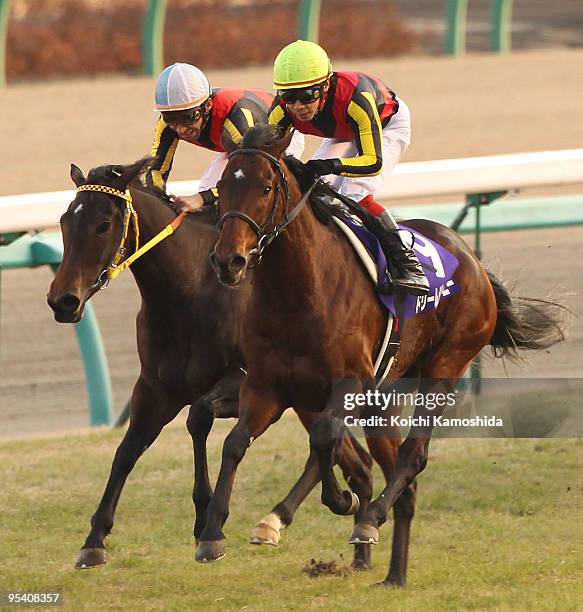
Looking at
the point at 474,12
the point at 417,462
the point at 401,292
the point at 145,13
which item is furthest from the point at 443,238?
the point at 474,12

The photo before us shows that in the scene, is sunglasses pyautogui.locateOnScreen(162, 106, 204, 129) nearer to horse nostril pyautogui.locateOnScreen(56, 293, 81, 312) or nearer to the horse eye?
the horse eye

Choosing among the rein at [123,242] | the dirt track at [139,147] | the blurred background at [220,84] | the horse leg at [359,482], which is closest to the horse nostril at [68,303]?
the rein at [123,242]

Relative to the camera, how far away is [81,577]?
16.5 ft

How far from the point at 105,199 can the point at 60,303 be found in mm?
395

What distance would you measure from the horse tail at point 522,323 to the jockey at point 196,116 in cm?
117

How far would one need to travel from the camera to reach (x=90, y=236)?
180 inches

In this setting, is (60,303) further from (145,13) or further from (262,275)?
(145,13)

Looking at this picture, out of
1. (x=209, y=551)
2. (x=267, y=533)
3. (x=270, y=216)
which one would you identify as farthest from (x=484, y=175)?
(x=209, y=551)

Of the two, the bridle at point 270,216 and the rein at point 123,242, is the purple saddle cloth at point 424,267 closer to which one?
the bridle at point 270,216

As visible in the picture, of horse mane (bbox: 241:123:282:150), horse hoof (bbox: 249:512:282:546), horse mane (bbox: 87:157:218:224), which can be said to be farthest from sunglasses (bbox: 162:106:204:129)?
horse hoof (bbox: 249:512:282:546)

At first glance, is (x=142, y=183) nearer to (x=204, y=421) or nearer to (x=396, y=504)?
(x=204, y=421)

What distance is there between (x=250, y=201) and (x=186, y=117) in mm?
989

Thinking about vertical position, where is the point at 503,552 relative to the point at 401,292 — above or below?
below

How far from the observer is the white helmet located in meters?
5.02
